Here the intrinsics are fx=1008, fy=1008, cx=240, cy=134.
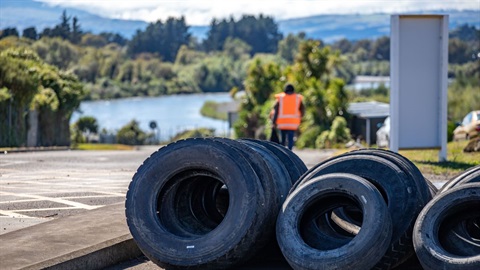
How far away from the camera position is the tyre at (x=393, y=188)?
864cm

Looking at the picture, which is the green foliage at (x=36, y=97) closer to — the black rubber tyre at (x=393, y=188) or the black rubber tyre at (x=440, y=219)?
the black rubber tyre at (x=393, y=188)

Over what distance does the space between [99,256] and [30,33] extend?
7744cm

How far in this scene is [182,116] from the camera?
130000mm

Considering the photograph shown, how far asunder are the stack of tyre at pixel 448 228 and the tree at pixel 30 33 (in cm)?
7471

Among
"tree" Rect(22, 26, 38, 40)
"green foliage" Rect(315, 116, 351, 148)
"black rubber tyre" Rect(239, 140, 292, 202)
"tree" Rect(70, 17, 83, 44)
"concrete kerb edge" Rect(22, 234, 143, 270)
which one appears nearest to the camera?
"concrete kerb edge" Rect(22, 234, 143, 270)

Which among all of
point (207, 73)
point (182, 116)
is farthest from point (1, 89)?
point (207, 73)

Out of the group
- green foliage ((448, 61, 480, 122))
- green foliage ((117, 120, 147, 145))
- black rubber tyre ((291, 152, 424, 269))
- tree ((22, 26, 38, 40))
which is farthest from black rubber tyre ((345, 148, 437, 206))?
tree ((22, 26, 38, 40))

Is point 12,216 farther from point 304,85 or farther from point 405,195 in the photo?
point 304,85

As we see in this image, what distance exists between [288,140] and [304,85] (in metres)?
40.8

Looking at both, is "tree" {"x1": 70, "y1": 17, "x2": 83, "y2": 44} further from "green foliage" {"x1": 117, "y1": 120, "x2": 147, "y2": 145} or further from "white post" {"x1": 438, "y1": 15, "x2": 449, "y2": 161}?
"white post" {"x1": 438, "y1": 15, "x2": 449, "y2": 161}

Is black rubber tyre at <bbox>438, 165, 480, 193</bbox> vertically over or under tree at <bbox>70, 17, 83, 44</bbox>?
under

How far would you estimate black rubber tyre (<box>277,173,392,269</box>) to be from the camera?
8273 mm

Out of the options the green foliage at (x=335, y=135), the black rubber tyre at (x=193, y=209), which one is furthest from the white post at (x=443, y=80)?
the green foliage at (x=335, y=135)

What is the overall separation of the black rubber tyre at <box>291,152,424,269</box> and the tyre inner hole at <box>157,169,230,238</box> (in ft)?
3.05
